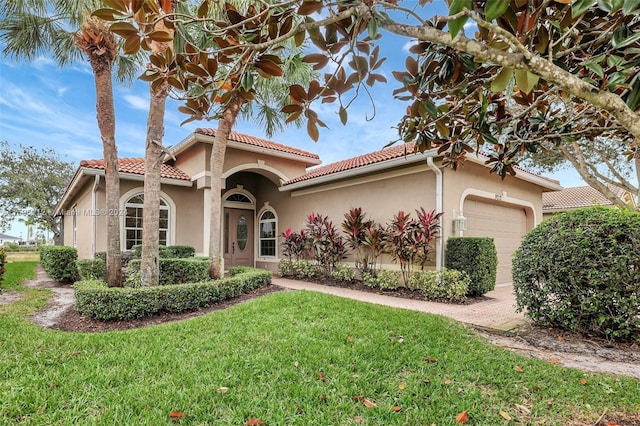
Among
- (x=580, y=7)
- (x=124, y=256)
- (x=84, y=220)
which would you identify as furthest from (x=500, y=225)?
(x=84, y=220)

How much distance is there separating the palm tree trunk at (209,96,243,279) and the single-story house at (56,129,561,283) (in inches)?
102

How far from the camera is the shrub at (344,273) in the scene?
1023cm

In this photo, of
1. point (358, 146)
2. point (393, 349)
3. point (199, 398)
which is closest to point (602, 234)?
point (393, 349)

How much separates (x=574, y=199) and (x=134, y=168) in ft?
79.1

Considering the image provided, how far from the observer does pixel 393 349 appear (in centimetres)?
411

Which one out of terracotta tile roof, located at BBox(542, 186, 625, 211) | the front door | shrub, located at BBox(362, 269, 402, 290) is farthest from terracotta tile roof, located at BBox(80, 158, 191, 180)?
terracotta tile roof, located at BBox(542, 186, 625, 211)

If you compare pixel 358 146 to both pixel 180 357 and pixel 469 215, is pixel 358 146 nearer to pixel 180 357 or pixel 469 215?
pixel 469 215

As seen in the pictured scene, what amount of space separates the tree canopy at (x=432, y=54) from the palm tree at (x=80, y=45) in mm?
5916

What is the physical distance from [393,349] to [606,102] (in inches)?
131

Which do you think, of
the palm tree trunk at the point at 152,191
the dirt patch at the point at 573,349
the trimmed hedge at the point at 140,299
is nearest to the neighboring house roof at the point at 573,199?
the dirt patch at the point at 573,349

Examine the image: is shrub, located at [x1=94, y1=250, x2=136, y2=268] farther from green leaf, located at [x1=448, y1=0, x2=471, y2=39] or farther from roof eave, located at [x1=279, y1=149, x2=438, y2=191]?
green leaf, located at [x1=448, y1=0, x2=471, y2=39]

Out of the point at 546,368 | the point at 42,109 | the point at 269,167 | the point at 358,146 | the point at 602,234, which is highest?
the point at 42,109

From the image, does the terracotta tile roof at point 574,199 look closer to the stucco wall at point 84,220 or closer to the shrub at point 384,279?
the shrub at point 384,279

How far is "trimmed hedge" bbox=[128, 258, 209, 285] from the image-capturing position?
26.2ft
